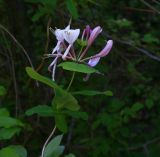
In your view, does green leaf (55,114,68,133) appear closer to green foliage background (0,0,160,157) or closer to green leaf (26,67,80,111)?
green leaf (26,67,80,111)

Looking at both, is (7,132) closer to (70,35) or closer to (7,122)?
(7,122)

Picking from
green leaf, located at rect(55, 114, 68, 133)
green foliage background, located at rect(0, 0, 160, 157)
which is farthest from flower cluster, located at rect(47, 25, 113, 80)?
green foliage background, located at rect(0, 0, 160, 157)

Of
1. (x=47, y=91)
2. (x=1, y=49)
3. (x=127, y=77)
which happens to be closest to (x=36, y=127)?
(x=47, y=91)

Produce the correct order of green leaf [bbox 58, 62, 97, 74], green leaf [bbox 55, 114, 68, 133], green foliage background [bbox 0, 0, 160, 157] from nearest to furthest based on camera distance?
1. green leaf [bbox 58, 62, 97, 74]
2. green leaf [bbox 55, 114, 68, 133]
3. green foliage background [bbox 0, 0, 160, 157]

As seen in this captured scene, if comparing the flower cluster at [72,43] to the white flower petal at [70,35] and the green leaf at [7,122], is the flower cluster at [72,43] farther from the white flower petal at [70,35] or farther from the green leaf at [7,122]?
the green leaf at [7,122]

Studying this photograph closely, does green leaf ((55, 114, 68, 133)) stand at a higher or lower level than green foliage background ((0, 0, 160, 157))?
higher

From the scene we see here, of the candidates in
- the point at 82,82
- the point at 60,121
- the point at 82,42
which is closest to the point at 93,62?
the point at 82,42

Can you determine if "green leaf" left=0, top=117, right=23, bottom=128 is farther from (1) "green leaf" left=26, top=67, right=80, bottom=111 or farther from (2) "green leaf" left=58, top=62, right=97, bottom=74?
(2) "green leaf" left=58, top=62, right=97, bottom=74

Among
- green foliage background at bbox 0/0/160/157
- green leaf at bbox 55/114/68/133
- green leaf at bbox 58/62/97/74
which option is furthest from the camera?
green foliage background at bbox 0/0/160/157

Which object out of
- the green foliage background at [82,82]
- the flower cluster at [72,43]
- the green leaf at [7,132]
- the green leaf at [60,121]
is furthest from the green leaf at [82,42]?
the green foliage background at [82,82]

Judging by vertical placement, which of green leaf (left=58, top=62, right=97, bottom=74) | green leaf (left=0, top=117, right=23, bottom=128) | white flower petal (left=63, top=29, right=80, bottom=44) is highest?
white flower petal (left=63, top=29, right=80, bottom=44)

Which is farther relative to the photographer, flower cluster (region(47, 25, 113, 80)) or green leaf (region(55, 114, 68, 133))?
green leaf (region(55, 114, 68, 133))
